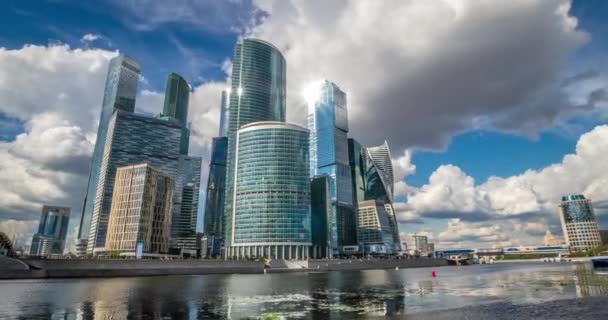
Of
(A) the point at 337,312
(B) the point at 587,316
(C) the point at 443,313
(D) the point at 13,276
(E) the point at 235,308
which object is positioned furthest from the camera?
(D) the point at 13,276

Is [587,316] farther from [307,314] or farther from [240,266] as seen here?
[240,266]

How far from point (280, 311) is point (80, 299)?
125ft

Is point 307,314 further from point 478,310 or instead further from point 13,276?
point 13,276

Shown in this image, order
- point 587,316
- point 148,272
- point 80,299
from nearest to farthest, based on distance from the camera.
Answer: point 587,316
point 80,299
point 148,272

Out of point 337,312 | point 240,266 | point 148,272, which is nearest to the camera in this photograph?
point 337,312

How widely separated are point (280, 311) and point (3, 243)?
5678 inches

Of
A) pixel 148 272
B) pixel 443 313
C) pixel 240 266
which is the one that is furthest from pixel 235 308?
pixel 240 266

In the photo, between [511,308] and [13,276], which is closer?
[511,308]

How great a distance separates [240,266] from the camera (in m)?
196

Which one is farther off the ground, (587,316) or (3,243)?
(3,243)

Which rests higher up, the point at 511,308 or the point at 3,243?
the point at 3,243

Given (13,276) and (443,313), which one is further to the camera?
(13,276)

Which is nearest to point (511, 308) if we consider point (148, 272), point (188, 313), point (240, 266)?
point (188, 313)

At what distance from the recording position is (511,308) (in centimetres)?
4594
